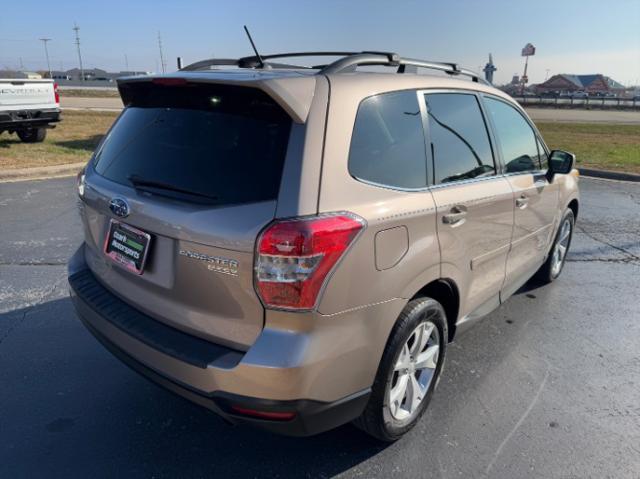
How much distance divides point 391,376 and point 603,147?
14549mm

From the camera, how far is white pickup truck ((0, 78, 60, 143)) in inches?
421

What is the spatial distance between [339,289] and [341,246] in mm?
169

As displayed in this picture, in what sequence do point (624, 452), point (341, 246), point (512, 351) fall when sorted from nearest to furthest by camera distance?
point (341, 246), point (624, 452), point (512, 351)

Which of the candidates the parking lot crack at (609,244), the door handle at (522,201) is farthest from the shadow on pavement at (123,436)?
the parking lot crack at (609,244)

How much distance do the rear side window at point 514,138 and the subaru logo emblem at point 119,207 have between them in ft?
7.58

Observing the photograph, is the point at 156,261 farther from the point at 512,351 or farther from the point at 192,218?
the point at 512,351

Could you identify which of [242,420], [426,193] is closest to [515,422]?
[426,193]

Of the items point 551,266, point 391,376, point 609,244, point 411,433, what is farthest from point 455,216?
point 609,244

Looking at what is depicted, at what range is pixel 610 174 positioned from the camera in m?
10.1

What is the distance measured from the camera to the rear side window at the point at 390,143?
2182 millimetres

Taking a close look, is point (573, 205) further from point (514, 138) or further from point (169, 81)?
point (169, 81)

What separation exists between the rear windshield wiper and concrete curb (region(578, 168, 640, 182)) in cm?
1021

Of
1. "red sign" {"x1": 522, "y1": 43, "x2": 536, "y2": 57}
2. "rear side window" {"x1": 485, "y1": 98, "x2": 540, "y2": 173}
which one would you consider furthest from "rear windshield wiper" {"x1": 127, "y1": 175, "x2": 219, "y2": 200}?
"red sign" {"x1": 522, "y1": 43, "x2": 536, "y2": 57}

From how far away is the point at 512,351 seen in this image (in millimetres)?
3615
